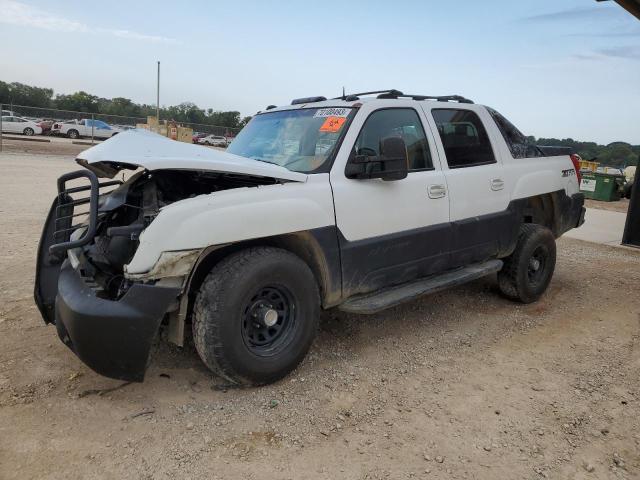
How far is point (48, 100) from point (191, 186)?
73.1 meters

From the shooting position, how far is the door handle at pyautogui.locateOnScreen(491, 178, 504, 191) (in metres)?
4.61

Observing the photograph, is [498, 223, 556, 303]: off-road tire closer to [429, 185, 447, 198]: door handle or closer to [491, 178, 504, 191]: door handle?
[491, 178, 504, 191]: door handle

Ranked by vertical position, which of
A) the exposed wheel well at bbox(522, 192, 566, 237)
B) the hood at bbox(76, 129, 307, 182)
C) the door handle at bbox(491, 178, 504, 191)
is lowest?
the exposed wheel well at bbox(522, 192, 566, 237)

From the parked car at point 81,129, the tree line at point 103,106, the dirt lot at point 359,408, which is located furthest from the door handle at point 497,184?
the tree line at point 103,106

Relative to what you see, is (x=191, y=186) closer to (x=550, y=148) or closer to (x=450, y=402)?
(x=450, y=402)

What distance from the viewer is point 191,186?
363 cm

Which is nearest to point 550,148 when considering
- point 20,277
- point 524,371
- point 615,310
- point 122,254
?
point 615,310

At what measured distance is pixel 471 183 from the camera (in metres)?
4.40

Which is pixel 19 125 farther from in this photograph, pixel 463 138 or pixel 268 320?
pixel 268 320

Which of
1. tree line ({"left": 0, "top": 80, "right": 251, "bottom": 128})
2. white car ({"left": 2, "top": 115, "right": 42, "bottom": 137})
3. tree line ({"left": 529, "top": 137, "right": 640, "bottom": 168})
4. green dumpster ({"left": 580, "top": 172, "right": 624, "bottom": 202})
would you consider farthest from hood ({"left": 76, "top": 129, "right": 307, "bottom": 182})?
tree line ({"left": 0, "top": 80, "right": 251, "bottom": 128})

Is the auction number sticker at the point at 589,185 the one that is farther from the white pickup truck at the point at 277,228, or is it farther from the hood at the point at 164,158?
the hood at the point at 164,158

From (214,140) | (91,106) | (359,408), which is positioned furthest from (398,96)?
(91,106)

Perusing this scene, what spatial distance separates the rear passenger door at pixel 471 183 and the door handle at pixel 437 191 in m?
0.08

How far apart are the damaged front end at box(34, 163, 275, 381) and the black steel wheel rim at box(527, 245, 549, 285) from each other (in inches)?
128
